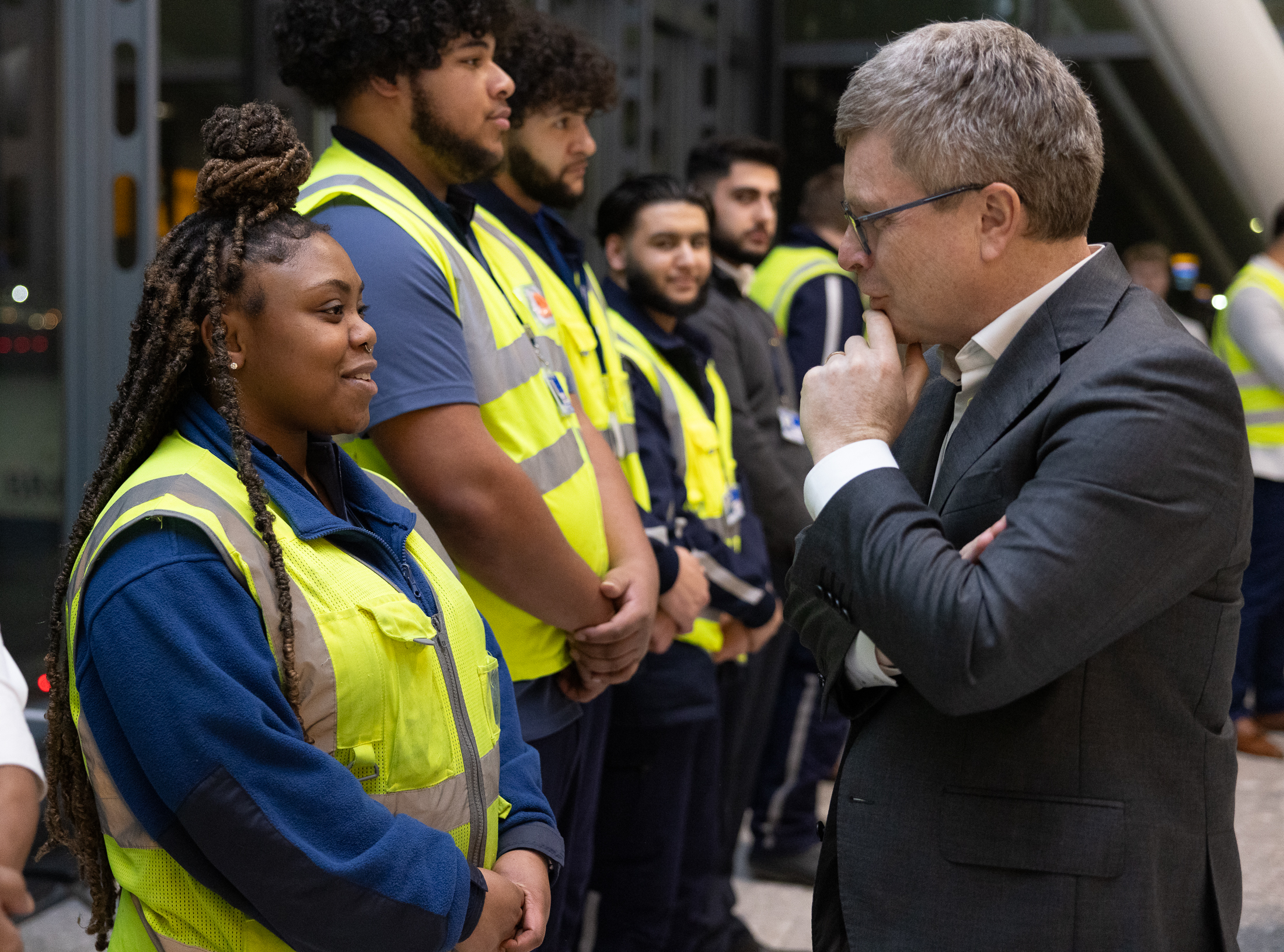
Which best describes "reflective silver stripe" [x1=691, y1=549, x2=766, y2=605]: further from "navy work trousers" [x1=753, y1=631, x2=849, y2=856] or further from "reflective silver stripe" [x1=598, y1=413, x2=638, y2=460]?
"navy work trousers" [x1=753, y1=631, x2=849, y2=856]

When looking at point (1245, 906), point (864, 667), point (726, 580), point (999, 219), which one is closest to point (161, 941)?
point (864, 667)

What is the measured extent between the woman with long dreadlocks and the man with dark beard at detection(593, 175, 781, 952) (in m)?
1.11

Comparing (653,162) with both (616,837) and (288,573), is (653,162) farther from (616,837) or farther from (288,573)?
(288,573)

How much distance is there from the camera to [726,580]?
300cm

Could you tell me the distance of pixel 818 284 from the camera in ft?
14.9

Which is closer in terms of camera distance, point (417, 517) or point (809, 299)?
point (417, 517)

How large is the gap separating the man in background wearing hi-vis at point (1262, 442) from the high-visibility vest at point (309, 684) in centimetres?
393

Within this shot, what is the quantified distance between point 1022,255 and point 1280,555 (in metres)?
3.95

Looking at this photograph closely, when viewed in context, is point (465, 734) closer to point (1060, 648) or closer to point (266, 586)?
point (266, 586)

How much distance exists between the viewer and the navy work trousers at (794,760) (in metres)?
3.94

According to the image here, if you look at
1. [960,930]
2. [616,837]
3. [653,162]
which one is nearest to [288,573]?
[960,930]

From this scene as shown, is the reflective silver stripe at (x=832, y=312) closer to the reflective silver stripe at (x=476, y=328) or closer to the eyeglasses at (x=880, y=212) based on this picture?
the reflective silver stripe at (x=476, y=328)

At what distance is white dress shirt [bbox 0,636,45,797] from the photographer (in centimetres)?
112

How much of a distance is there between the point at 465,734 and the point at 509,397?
0.73 metres
